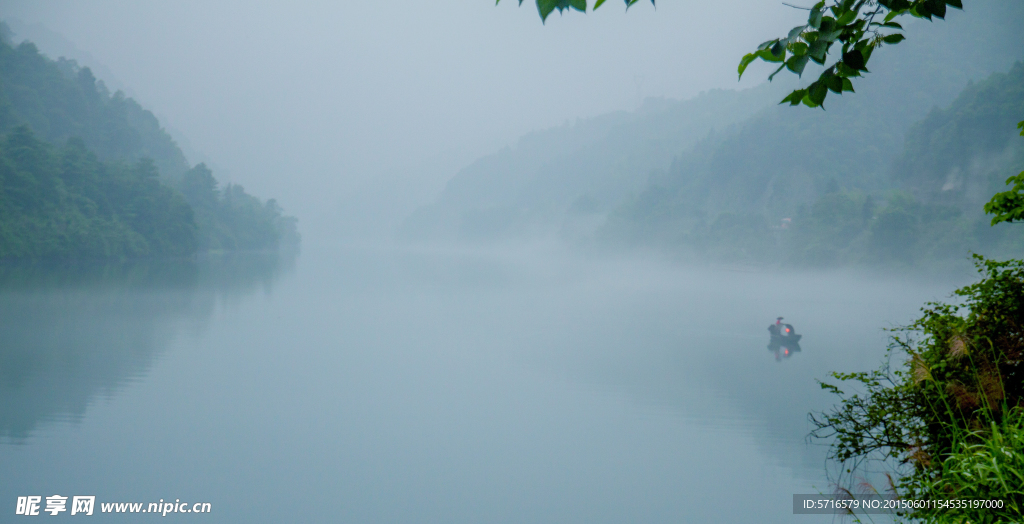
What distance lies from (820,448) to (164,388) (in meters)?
11.7

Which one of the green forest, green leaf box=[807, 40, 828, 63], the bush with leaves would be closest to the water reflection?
the green forest

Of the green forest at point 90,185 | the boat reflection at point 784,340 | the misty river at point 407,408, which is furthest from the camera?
the green forest at point 90,185

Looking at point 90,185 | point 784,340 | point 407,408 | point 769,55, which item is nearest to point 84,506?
point 407,408

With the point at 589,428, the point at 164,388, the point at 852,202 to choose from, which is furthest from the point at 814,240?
the point at 164,388

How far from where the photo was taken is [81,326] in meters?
16.9

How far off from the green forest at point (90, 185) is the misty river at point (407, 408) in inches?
445

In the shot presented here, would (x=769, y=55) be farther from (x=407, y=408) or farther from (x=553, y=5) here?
(x=407, y=408)

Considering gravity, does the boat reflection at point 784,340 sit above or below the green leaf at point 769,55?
below

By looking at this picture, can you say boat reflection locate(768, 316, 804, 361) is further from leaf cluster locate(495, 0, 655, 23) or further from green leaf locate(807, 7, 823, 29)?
leaf cluster locate(495, 0, 655, 23)

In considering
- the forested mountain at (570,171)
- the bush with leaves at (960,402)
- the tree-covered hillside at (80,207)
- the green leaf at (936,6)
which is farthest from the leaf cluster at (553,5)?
the forested mountain at (570,171)

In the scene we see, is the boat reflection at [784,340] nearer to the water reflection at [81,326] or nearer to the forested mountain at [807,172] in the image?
the water reflection at [81,326]

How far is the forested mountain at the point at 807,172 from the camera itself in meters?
47.7

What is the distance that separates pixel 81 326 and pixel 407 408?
11396 millimetres

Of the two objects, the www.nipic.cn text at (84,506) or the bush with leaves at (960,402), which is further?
the www.nipic.cn text at (84,506)
